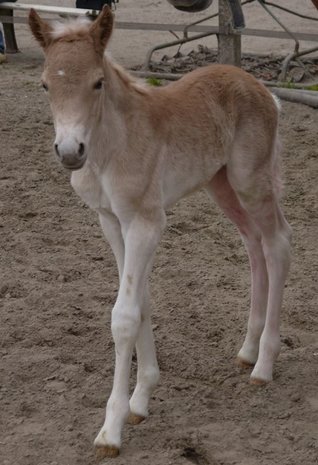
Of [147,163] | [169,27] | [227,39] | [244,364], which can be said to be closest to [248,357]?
[244,364]

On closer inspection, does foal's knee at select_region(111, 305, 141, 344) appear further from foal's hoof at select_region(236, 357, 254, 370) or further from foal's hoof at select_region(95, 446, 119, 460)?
foal's hoof at select_region(236, 357, 254, 370)

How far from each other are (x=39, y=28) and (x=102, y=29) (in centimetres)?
25

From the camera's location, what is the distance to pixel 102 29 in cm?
387

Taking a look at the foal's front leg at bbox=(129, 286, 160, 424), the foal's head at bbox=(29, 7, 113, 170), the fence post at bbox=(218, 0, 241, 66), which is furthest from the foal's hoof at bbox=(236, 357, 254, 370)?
the fence post at bbox=(218, 0, 241, 66)

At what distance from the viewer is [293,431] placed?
13.7ft

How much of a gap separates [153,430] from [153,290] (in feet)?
4.81

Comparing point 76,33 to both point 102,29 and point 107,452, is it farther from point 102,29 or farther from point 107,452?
point 107,452

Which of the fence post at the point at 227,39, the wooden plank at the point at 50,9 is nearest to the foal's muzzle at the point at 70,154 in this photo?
the wooden plank at the point at 50,9

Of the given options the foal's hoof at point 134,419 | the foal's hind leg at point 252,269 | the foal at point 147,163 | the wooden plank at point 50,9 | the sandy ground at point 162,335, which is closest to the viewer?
the foal at point 147,163

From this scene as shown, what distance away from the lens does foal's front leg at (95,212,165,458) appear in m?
3.98

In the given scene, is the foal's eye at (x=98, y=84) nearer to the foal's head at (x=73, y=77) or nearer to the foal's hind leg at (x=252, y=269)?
the foal's head at (x=73, y=77)

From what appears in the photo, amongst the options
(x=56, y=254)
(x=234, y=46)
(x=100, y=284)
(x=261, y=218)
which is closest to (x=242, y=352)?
(x=261, y=218)

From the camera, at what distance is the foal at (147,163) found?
380 cm

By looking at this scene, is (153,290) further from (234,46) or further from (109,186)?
(234,46)
